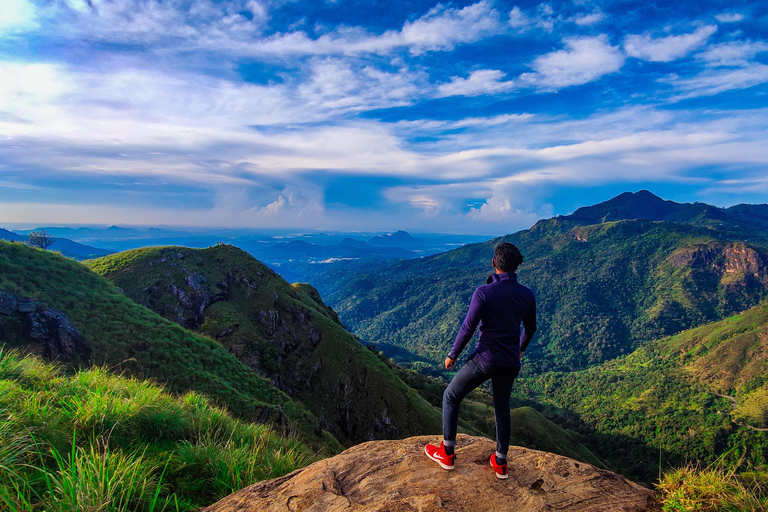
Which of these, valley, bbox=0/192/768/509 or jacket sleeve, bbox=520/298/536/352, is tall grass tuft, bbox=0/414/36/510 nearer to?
valley, bbox=0/192/768/509

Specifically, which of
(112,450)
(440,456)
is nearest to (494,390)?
(440,456)

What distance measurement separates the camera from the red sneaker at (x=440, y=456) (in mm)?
5332

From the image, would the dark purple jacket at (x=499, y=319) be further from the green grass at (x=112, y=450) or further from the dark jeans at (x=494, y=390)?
the green grass at (x=112, y=450)

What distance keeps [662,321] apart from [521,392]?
116 meters

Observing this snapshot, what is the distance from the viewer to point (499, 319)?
507 centimetres

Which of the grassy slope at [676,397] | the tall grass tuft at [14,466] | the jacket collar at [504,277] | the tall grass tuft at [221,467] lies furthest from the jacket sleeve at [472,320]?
the grassy slope at [676,397]

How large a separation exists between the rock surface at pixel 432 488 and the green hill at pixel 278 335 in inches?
1099

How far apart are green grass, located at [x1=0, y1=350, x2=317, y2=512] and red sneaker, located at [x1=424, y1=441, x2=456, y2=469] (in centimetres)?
246

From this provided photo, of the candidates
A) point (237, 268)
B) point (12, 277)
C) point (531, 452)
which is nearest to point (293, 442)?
point (531, 452)

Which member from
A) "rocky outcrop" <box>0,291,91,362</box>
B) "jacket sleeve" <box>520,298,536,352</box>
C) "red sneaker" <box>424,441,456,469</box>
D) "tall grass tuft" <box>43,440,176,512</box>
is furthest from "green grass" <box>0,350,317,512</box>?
"rocky outcrop" <box>0,291,91,362</box>

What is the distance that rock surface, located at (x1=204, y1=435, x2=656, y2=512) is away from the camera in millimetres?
4301

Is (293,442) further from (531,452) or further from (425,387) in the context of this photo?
(425,387)

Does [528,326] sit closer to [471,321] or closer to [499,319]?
[499,319]

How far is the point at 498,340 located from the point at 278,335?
36.5m
